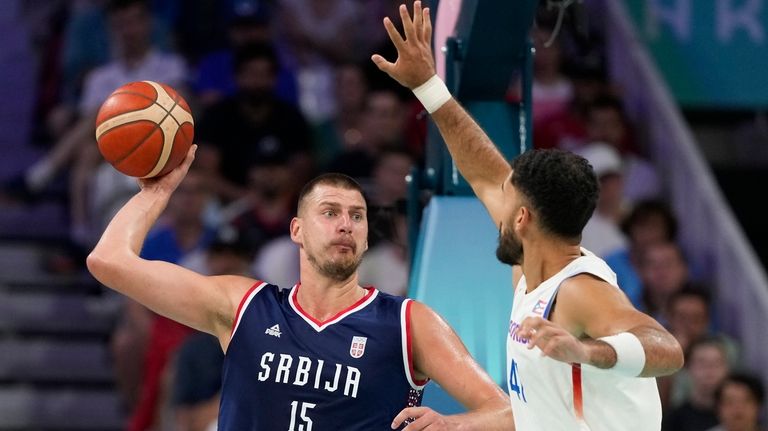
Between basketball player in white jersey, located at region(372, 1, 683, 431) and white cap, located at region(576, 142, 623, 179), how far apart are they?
4.98 meters

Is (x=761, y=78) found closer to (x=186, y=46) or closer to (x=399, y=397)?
(x=186, y=46)

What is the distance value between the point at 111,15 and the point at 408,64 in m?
6.00

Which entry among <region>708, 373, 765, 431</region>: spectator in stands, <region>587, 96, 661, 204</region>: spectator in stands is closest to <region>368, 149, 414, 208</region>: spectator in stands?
<region>587, 96, 661, 204</region>: spectator in stands

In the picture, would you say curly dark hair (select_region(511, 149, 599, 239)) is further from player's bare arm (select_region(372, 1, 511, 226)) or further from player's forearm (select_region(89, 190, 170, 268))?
player's forearm (select_region(89, 190, 170, 268))

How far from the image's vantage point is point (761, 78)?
10672 millimetres

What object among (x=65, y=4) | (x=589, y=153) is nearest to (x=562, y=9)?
(x=589, y=153)

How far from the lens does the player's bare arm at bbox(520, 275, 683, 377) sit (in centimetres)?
404

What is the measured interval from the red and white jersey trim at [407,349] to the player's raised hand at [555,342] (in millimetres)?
1537

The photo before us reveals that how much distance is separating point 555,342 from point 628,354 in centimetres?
26

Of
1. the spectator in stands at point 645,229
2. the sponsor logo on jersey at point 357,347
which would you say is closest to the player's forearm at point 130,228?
the sponsor logo on jersey at point 357,347

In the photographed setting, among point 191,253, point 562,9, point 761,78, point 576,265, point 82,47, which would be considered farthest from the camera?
point 82,47

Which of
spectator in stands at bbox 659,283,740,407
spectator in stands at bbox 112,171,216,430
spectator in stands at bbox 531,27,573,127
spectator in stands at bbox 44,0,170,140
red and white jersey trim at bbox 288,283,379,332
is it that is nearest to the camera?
red and white jersey trim at bbox 288,283,379,332

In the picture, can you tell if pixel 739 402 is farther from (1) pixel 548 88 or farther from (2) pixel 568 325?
(2) pixel 568 325

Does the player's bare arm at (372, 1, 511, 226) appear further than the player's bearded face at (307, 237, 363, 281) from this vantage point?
No
